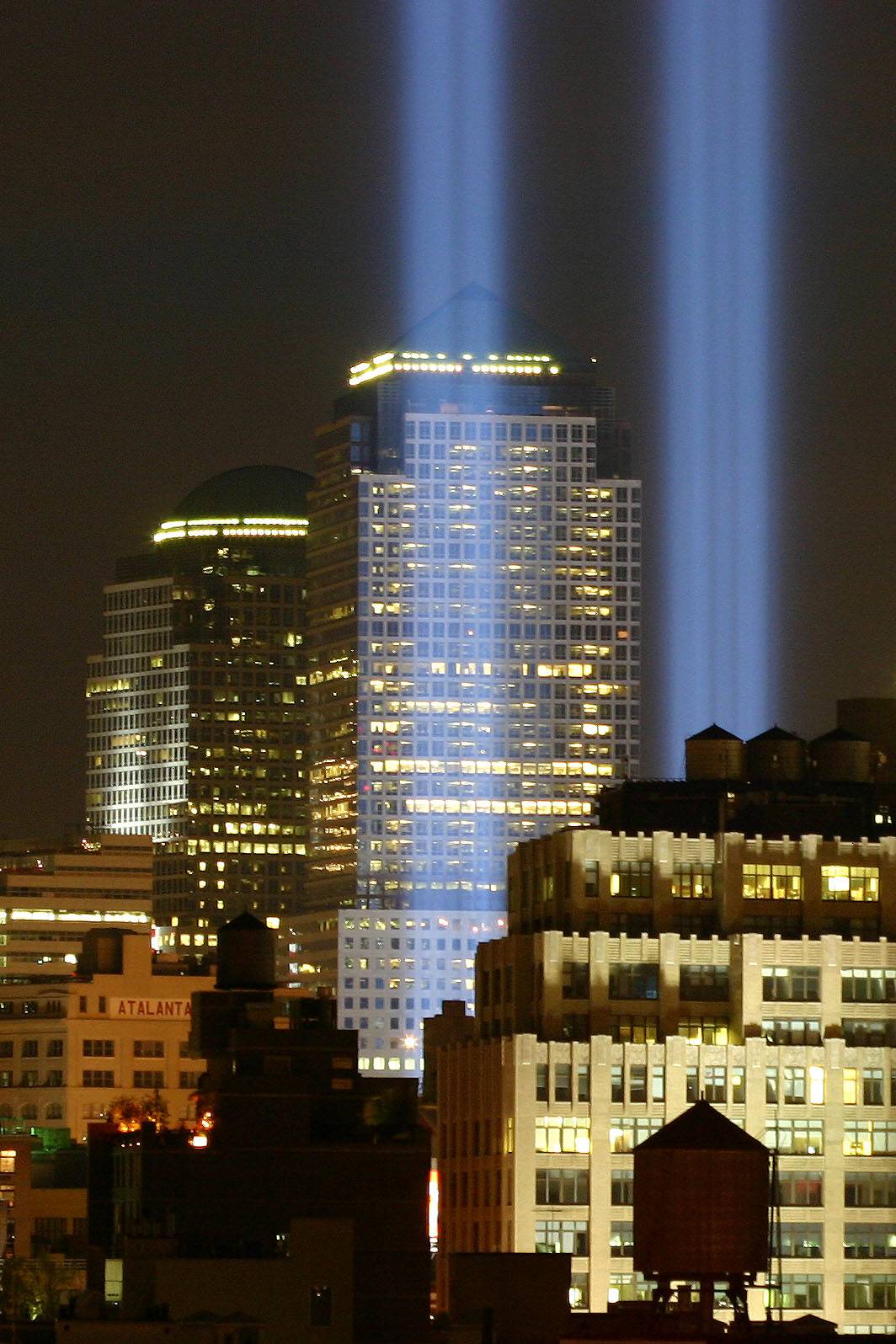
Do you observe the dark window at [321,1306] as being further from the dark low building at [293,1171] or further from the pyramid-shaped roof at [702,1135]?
the pyramid-shaped roof at [702,1135]

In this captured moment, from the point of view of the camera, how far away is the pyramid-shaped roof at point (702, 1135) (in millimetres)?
180625

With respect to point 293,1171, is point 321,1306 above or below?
below

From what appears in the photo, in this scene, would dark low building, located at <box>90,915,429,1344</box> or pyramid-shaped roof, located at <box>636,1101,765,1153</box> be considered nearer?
pyramid-shaped roof, located at <box>636,1101,765,1153</box>

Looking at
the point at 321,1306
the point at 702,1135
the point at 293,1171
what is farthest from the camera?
the point at 293,1171

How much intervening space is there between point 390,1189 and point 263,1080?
812 cm

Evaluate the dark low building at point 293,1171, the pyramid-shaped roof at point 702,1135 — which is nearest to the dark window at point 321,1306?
the dark low building at point 293,1171

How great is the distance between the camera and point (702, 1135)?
181m

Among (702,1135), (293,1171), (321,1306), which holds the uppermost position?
(702,1135)

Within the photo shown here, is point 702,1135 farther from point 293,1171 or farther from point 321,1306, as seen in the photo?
point 293,1171

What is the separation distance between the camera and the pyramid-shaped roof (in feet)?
593

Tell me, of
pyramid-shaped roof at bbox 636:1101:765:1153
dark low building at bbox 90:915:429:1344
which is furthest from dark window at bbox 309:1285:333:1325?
pyramid-shaped roof at bbox 636:1101:765:1153

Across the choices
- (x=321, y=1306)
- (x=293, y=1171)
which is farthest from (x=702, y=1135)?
(x=293, y=1171)

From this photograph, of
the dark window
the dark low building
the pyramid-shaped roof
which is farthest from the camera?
the dark low building

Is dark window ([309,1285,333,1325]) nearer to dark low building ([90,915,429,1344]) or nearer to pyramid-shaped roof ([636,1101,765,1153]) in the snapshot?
dark low building ([90,915,429,1344])
